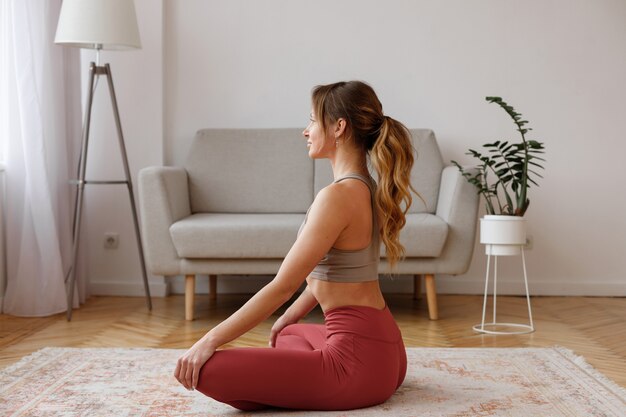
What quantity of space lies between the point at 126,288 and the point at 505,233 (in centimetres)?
219

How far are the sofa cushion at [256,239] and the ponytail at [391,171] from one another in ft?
4.99

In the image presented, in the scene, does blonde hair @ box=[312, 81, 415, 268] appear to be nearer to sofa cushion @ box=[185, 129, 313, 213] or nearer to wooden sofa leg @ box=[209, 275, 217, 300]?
sofa cushion @ box=[185, 129, 313, 213]

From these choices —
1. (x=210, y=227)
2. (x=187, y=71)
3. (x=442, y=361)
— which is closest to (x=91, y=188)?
(x=187, y=71)

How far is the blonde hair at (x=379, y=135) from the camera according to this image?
7.34 ft

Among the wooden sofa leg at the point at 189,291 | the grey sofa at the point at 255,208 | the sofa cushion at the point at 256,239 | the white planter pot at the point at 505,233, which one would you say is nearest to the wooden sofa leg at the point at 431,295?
the grey sofa at the point at 255,208

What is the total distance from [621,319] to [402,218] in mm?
2183

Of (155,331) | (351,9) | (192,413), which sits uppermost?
(351,9)

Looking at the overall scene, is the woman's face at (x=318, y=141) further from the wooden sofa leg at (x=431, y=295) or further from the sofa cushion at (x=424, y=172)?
the sofa cushion at (x=424, y=172)

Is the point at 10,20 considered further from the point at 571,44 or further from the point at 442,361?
the point at 571,44

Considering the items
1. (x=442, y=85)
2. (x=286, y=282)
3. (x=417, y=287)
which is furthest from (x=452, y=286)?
(x=286, y=282)

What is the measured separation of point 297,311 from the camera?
2.48 m

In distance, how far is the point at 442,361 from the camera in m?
3.00

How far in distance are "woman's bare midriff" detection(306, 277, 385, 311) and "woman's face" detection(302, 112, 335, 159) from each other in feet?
1.15

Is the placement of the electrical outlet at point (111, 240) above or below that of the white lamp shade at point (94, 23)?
below
